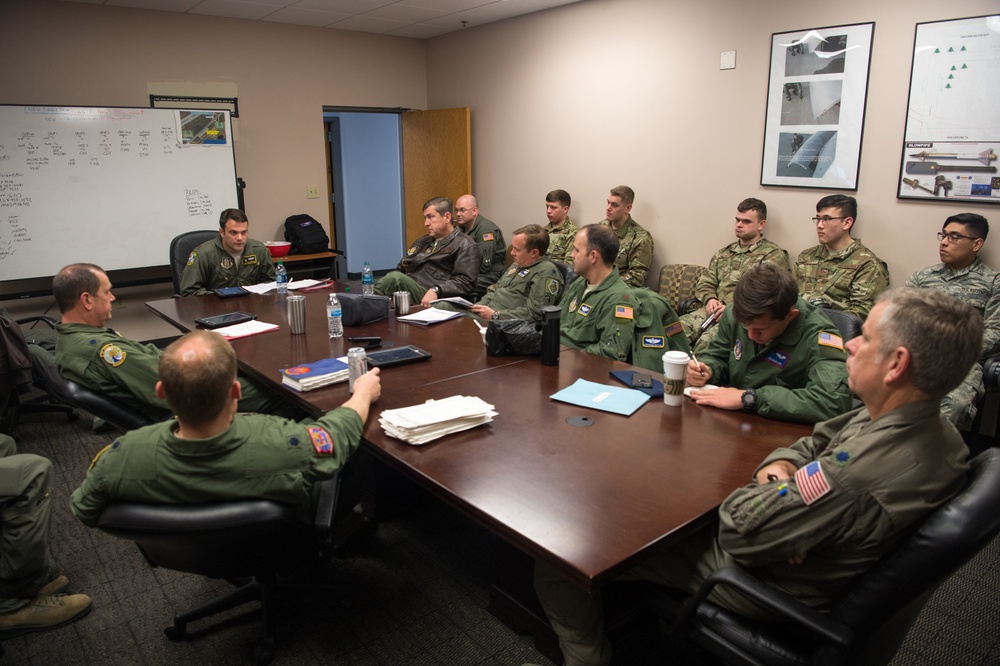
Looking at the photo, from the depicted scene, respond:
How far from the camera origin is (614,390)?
7.51 feet

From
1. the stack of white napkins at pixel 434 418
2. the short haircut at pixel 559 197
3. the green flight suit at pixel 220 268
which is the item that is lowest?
the stack of white napkins at pixel 434 418

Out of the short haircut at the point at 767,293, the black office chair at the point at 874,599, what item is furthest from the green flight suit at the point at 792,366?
the black office chair at the point at 874,599

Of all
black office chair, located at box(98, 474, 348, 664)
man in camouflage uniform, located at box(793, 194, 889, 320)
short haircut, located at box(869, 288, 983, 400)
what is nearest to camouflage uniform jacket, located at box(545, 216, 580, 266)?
man in camouflage uniform, located at box(793, 194, 889, 320)

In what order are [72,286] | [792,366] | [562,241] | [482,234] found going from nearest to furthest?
1. [792,366]
2. [72,286]
3. [562,241]
4. [482,234]

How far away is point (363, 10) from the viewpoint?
18.6ft

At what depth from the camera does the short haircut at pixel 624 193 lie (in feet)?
16.7

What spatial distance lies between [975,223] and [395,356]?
3.18m

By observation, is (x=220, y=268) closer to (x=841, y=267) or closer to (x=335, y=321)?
(x=335, y=321)

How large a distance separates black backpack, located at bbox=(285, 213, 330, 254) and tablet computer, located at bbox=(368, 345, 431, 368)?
3.84 m

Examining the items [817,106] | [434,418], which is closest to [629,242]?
[817,106]

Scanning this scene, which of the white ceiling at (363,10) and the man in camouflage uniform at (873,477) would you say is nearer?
the man in camouflage uniform at (873,477)

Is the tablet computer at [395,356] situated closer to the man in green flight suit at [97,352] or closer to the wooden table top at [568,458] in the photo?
the wooden table top at [568,458]

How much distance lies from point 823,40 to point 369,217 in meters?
5.75

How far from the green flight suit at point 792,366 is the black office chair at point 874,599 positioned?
0.63m
